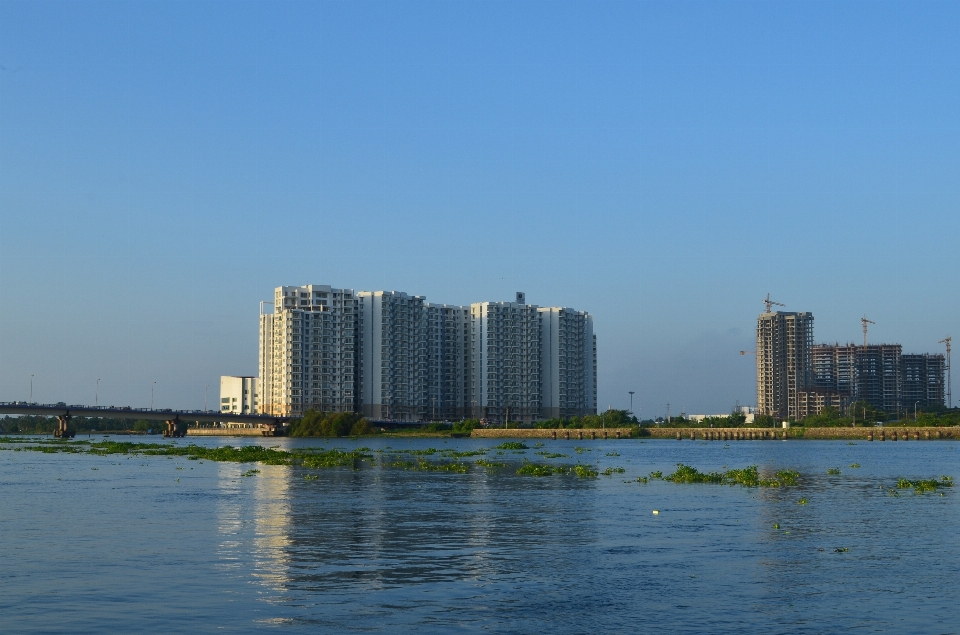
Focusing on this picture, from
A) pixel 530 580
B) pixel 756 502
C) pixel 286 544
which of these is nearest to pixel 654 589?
pixel 530 580

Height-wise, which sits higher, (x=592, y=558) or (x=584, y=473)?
(x=592, y=558)

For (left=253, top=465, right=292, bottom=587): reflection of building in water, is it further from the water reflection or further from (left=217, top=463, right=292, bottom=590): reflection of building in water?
the water reflection

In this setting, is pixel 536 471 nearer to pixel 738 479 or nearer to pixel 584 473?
pixel 584 473

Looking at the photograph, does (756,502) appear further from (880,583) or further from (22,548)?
(22,548)

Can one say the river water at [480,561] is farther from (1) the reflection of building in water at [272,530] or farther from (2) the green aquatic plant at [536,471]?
(2) the green aquatic plant at [536,471]

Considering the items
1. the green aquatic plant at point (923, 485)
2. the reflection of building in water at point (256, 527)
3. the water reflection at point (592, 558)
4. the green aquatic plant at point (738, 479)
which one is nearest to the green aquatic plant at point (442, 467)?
the reflection of building in water at point (256, 527)

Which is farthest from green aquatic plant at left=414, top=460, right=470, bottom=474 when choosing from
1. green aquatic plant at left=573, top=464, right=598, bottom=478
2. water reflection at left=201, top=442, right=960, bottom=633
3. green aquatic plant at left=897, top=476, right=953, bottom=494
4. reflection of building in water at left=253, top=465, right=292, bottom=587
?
green aquatic plant at left=897, top=476, right=953, bottom=494

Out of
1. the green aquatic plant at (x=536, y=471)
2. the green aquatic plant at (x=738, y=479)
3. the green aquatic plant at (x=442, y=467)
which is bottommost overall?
the green aquatic plant at (x=442, y=467)

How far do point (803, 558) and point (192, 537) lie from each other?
24891 mm

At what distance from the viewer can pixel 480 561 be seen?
3597 centimetres

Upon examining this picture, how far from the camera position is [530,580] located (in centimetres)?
3200

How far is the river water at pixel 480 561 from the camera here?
26594 millimetres

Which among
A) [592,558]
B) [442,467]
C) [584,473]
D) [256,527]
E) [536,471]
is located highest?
[592,558]

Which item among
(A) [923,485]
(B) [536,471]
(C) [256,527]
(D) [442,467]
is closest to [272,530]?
(C) [256,527]
